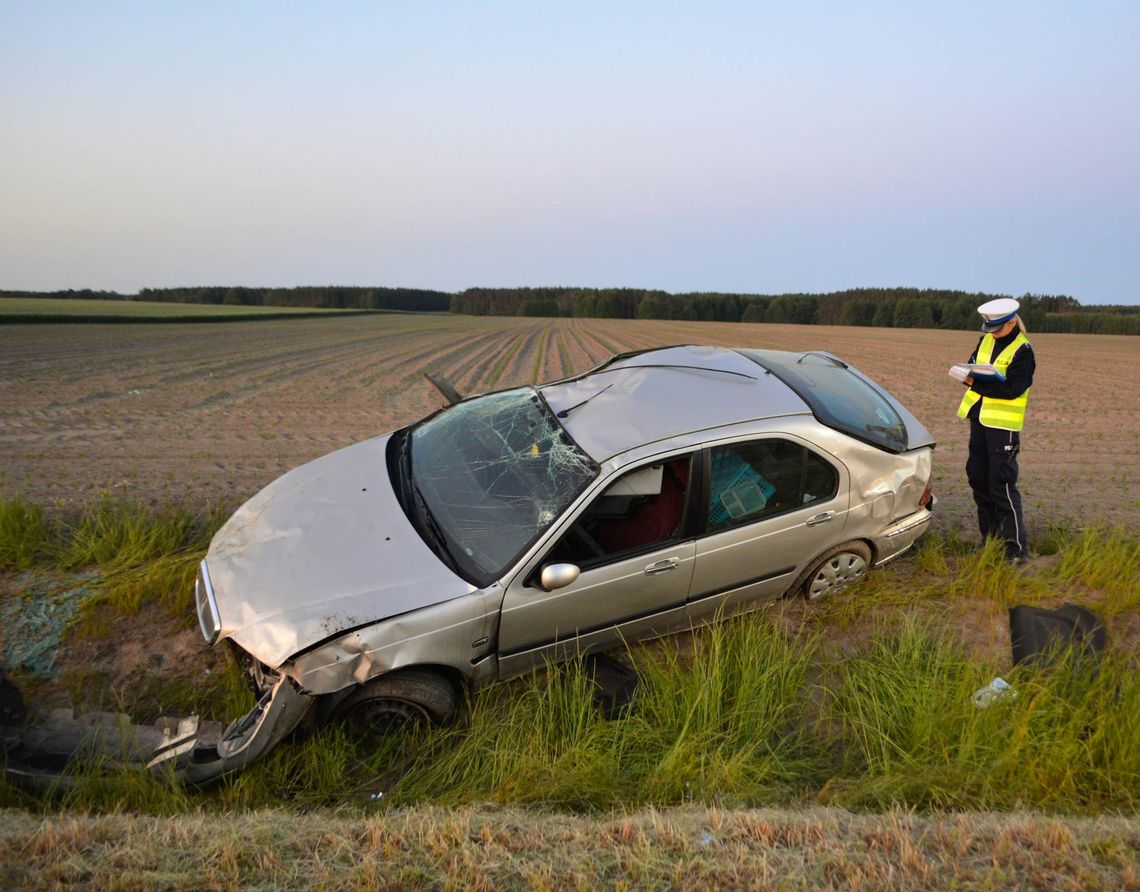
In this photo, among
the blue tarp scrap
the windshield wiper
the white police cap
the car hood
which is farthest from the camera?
the white police cap

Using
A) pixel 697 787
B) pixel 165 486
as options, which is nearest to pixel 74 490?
pixel 165 486

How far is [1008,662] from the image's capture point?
423 centimetres

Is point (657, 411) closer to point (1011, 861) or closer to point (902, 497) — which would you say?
point (902, 497)

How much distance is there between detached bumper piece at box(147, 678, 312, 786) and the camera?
308 cm

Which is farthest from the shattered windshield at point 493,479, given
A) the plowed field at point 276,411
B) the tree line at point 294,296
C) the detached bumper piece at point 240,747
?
the tree line at point 294,296

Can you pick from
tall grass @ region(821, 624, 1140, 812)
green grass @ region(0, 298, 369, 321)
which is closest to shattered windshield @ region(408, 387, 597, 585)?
tall grass @ region(821, 624, 1140, 812)

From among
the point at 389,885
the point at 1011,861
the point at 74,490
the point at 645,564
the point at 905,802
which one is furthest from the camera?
the point at 74,490

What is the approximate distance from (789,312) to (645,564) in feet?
256

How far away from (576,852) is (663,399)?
2.56m

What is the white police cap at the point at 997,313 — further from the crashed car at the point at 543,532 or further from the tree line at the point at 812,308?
the tree line at the point at 812,308

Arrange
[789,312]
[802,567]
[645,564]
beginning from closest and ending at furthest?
[645,564]
[802,567]
[789,312]

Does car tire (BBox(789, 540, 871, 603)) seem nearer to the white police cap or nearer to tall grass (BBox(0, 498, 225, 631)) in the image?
the white police cap

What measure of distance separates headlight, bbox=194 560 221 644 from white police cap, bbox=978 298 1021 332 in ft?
17.3

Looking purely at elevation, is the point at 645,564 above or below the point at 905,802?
above
